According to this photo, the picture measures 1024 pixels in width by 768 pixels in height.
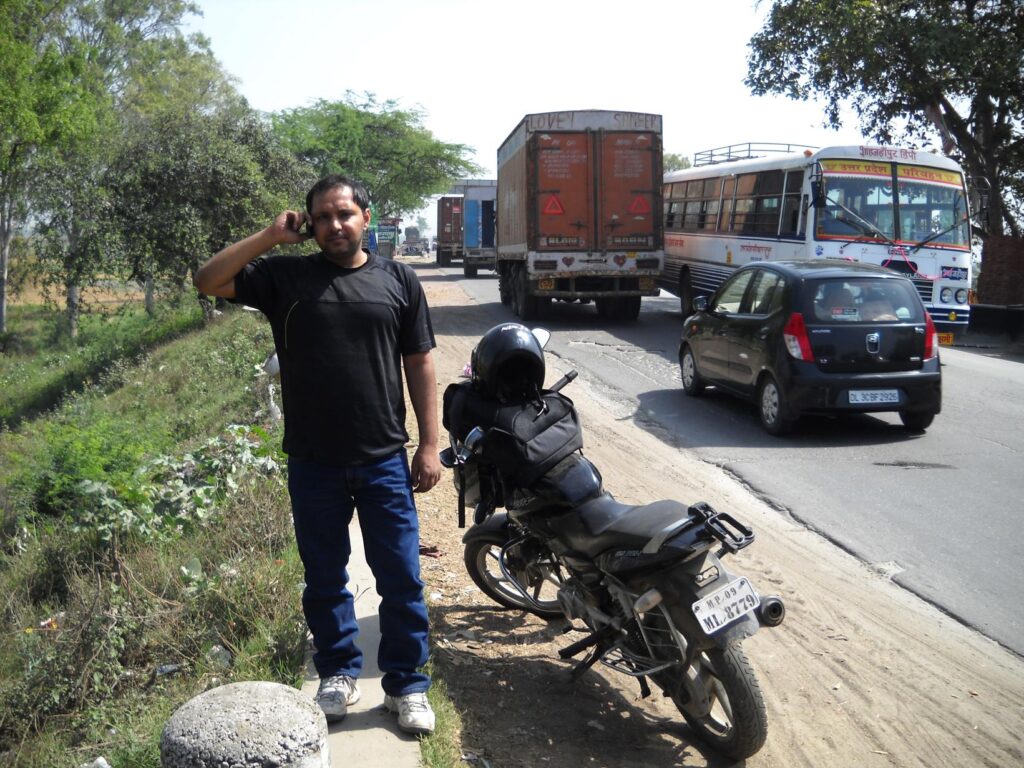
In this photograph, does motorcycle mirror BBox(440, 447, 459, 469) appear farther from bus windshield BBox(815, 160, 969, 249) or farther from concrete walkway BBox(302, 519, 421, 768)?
bus windshield BBox(815, 160, 969, 249)

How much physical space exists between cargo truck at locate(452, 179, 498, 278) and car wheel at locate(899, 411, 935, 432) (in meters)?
27.8

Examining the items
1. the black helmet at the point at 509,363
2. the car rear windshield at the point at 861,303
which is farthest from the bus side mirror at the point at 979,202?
the black helmet at the point at 509,363

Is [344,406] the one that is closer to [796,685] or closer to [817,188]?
[796,685]

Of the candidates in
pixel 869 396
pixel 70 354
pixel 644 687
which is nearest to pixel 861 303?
pixel 869 396

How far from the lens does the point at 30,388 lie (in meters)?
23.7

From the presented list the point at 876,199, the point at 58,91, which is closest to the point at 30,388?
the point at 58,91

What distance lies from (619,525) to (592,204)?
1488 cm

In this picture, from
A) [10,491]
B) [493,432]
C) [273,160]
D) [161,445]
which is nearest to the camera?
[493,432]

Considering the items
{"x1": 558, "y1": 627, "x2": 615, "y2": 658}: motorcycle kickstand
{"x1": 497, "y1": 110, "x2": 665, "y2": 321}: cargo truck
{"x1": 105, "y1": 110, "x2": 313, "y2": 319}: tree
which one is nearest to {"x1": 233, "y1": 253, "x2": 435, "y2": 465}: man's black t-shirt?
{"x1": 558, "y1": 627, "x2": 615, "y2": 658}: motorcycle kickstand

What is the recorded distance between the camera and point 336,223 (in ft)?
12.0

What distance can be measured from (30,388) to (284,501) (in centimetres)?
1986

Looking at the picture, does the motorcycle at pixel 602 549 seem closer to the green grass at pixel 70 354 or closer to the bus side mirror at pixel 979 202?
the bus side mirror at pixel 979 202

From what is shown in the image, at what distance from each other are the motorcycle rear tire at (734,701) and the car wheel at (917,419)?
263 inches

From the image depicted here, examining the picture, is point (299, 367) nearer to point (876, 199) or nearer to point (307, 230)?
point (307, 230)
